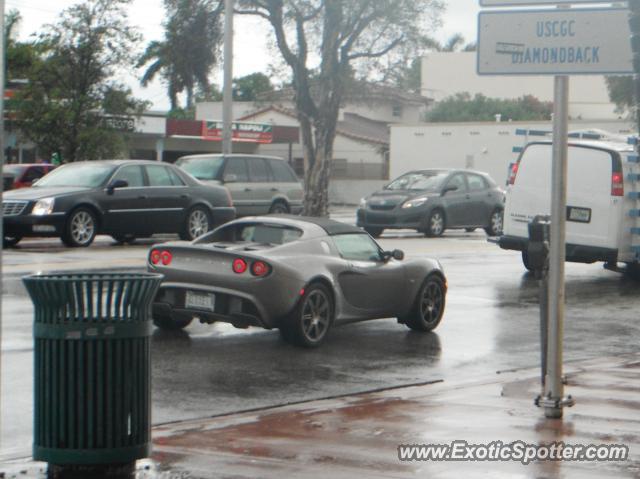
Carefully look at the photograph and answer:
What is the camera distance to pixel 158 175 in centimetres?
2373

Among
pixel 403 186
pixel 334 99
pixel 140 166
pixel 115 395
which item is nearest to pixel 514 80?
pixel 334 99

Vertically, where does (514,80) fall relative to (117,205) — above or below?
above

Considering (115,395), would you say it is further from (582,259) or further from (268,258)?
(582,259)

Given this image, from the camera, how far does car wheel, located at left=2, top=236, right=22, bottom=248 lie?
2134cm

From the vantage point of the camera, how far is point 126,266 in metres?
18.2

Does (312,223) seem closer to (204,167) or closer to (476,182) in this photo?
(204,167)

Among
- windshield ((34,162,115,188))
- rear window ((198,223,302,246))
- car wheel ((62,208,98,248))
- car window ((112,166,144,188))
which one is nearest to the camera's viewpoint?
rear window ((198,223,302,246))

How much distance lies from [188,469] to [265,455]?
0.60 metres

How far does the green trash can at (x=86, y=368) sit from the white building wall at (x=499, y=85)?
78.9 m

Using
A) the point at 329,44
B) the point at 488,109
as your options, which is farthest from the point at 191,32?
the point at 488,109

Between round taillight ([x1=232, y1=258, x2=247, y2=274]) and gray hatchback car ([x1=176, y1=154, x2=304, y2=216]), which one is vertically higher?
gray hatchback car ([x1=176, y1=154, x2=304, y2=216])

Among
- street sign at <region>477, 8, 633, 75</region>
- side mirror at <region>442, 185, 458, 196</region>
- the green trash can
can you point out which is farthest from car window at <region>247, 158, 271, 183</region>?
the green trash can

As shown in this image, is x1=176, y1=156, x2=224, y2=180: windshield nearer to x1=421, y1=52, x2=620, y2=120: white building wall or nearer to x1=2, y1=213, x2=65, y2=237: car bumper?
x1=2, y1=213, x2=65, y2=237: car bumper

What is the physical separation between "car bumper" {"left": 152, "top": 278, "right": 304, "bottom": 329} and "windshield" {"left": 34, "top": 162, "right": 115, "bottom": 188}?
35.1ft
